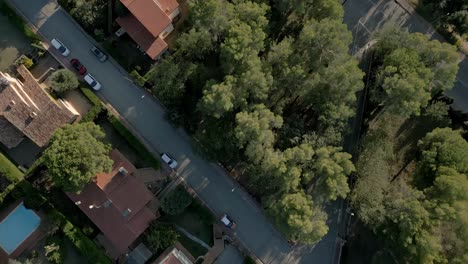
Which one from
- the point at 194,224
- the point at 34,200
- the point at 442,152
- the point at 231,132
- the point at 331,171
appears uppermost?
the point at 442,152

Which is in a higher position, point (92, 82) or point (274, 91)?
point (274, 91)

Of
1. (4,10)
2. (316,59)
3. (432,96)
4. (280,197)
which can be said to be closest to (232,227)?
(280,197)

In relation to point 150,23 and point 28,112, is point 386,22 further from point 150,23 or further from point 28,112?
point 28,112

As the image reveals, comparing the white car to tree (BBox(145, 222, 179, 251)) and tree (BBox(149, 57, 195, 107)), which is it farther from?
tree (BBox(145, 222, 179, 251))

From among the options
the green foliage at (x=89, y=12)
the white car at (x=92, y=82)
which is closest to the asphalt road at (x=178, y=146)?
the white car at (x=92, y=82)

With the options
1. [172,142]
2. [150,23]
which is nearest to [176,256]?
[172,142]

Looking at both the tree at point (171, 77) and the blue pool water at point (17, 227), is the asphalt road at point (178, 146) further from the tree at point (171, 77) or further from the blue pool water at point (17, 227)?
the blue pool water at point (17, 227)
